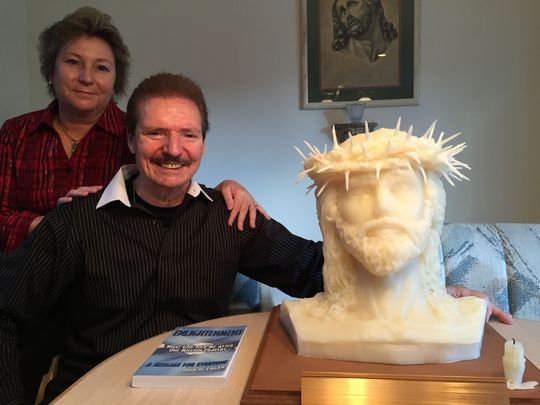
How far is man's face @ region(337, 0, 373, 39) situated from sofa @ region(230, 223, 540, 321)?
4.68 ft

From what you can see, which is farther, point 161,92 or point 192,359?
point 161,92

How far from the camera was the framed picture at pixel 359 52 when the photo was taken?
2645 mm

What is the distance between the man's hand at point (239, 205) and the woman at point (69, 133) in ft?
1.32

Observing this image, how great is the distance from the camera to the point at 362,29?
2.70 meters

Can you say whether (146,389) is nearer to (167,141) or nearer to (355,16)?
(167,141)

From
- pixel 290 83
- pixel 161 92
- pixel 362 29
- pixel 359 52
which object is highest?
pixel 362 29

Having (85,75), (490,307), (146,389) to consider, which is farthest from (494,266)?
(85,75)

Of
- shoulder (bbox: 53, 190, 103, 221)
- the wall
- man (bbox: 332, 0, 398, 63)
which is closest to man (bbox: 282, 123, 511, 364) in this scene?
shoulder (bbox: 53, 190, 103, 221)

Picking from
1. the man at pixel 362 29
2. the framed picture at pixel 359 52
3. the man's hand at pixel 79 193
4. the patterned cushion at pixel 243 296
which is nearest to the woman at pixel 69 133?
the man's hand at pixel 79 193

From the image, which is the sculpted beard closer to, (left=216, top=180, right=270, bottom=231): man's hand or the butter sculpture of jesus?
the butter sculpture of jesus

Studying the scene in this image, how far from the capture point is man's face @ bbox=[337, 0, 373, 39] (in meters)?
2.68

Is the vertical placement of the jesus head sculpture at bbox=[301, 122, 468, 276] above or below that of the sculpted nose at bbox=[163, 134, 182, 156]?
below

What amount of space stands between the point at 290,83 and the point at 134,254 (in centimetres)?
179

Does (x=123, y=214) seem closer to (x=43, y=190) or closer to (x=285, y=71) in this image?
(x=43, y=190)
